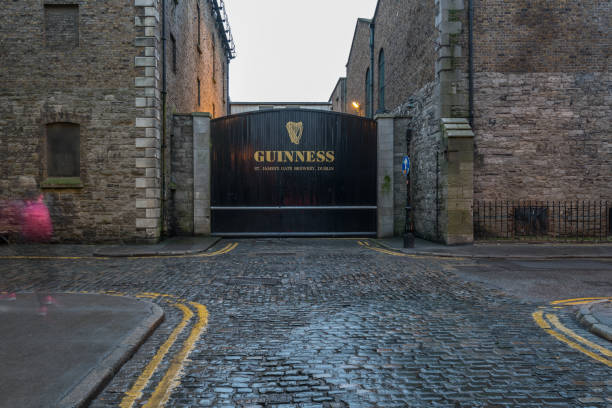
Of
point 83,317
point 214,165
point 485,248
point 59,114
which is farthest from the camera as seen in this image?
point 214,165

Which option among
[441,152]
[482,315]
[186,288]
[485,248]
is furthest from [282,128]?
[482,315]

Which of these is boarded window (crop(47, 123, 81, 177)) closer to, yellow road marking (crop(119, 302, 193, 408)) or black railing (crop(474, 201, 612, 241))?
yellow road marking (crop(119, 302, 193, 408))

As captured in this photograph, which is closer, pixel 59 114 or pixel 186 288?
pixel 186 288

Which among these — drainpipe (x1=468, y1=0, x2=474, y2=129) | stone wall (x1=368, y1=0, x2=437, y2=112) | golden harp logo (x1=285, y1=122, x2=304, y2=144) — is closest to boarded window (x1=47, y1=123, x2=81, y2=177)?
golden harp logo (x1=285, y1=122, x2=304, y2=144)

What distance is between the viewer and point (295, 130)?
1531cm

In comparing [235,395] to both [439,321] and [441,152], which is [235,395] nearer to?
[439,321]

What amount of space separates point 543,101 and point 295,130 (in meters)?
8.30

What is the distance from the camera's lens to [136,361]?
3.81m

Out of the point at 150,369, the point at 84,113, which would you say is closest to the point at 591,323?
the point at 150,369

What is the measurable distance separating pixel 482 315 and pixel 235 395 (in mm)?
3567

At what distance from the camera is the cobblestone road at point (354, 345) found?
10.4 feet

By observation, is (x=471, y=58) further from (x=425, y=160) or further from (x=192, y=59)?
(x=192, y=59)

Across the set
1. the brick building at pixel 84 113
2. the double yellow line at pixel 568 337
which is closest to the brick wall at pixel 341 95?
the brick building at pixel 84 113

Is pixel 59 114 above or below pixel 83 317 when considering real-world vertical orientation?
above
